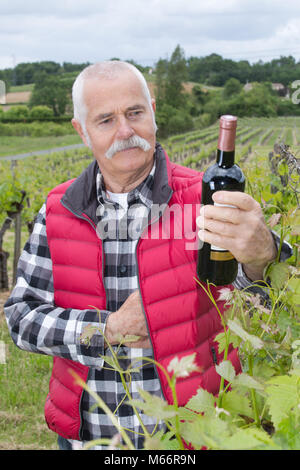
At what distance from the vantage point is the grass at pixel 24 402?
3508 millimetres

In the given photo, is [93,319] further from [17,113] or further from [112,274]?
[17,113]

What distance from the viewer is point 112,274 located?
1.86 meters

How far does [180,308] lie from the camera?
5.68 feet

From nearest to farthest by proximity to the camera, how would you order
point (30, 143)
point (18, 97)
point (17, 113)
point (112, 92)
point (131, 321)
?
point (131, 321), point (112, 92), point (30, 143), point (17, 113), point (18, 97)

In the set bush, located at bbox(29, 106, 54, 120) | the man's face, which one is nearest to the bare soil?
bush, located at bbox(29, 106, 54, 120)

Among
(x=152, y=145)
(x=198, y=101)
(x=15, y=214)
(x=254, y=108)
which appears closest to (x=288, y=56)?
(x=198, y=101)

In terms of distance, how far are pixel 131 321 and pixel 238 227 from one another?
71cm

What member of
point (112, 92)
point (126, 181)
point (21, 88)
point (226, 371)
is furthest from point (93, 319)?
point (21, 88)

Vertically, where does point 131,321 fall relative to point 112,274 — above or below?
below

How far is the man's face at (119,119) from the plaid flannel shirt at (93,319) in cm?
13

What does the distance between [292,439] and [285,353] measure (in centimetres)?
34

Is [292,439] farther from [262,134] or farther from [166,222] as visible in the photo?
[262,134]

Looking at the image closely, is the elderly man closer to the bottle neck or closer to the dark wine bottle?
the dark wine bottle

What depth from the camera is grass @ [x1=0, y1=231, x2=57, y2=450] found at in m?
3.51
